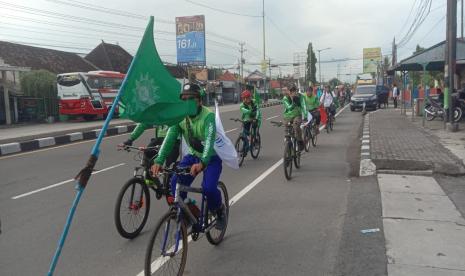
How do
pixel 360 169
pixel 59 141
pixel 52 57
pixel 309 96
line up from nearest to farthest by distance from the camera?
1. pixel 360 169
2. pixel 309 96
3. pixel 59 141
4. pixel 52 57

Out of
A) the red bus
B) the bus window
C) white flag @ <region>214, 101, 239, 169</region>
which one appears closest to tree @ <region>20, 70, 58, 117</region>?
the red bus

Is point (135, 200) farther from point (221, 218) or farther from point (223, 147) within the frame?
point (223, 147)

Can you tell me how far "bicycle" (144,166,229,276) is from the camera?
12.4 ft

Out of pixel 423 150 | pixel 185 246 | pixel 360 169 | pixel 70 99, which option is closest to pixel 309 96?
pixel 423 150

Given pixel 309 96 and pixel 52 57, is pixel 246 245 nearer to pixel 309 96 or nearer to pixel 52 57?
pixel 309 96

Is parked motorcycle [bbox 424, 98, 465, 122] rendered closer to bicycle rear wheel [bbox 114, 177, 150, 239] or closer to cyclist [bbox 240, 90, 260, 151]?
cyclist [bbox 240, 90, 260, 151]

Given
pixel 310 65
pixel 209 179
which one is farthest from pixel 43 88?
pixel 310 65

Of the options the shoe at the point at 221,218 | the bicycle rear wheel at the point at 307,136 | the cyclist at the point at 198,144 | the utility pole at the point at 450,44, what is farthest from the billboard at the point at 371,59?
the cyclist at the point at 198,144

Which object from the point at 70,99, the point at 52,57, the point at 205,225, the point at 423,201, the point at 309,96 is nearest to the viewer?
the point at 205,225

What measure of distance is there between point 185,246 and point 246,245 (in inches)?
48.8

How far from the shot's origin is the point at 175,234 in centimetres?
399

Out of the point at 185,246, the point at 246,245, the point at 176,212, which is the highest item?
the point at 176,212

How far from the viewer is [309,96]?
1365 centimetres

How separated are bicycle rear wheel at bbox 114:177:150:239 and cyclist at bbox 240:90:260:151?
17.7 ft
